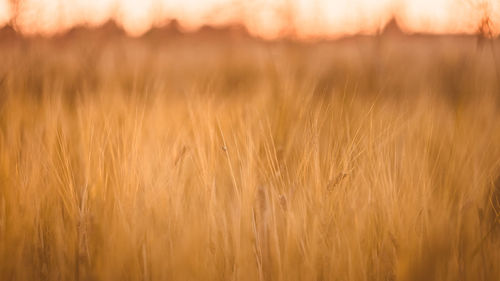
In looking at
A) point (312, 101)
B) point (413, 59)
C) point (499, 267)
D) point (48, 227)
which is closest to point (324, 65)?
point (312, 101)

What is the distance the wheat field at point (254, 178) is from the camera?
1.77 ft

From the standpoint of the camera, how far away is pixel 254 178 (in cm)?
64

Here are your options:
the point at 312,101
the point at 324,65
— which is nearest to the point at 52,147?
the point at 312,101

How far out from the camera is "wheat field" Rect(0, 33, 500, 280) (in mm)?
540

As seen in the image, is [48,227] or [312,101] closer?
[48,227]

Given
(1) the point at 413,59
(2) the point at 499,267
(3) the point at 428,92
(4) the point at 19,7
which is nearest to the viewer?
(2) the point at 499,267

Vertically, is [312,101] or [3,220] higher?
[312,101]

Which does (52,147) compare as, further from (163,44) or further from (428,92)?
(428,92)

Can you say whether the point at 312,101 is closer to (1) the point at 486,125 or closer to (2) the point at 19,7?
(1) the point at 486,125

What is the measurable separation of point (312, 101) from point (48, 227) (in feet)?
1.57

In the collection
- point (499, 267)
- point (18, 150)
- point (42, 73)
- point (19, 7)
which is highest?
point (19, 7)

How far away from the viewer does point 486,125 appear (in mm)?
784

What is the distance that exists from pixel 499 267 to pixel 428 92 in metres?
0.43

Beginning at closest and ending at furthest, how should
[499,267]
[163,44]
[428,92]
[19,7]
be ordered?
[499,267], [19,7], [163,44], [428,92]
